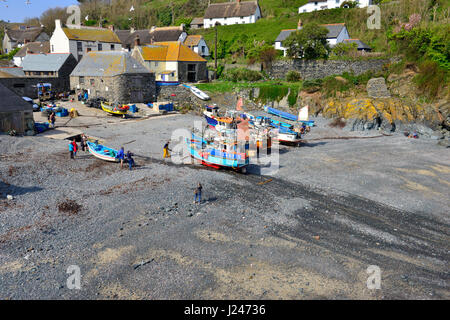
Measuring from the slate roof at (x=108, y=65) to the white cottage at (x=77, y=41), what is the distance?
8697mm

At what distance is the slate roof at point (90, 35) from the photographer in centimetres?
4862

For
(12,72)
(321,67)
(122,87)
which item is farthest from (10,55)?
(321,67)

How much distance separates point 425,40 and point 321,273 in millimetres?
38293

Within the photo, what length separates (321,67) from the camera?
43594 millimetres

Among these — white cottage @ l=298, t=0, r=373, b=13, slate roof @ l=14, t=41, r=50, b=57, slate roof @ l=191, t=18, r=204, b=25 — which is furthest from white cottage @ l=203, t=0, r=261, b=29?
slate roof @ l=14, t=41, r=50, b=57

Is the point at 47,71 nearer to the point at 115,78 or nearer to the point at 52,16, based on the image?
the point at 115,78

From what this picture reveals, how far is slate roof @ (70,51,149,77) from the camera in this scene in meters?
38.6

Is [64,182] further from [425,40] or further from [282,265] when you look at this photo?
[425,40]

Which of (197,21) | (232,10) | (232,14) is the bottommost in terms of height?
(197,21)

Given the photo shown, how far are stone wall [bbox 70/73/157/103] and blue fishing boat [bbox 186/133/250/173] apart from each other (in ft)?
61.9

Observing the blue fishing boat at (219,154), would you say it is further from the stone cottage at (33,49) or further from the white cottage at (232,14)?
the white cottage at (232,14)

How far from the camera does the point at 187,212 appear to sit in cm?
1542

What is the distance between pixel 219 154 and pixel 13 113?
16.8m

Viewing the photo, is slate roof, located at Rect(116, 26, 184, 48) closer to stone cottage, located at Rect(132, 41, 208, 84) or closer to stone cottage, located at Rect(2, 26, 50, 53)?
stone cottage, located at Rect(132, 41, 208, 84)
